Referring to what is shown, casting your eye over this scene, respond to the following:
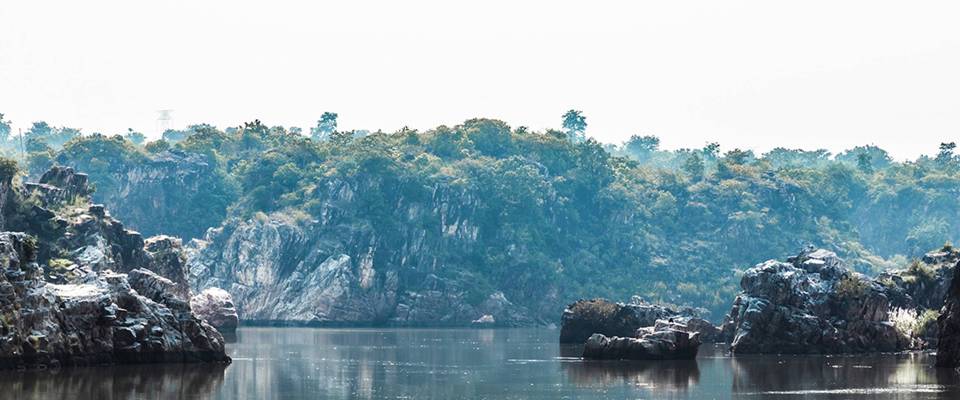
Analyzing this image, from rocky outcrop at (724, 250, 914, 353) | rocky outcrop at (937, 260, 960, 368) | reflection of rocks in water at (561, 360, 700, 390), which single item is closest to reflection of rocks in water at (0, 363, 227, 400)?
reflection of rocks in water at (561, 360, 700, 390)

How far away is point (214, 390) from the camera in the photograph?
286ft

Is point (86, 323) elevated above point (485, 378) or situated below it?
above

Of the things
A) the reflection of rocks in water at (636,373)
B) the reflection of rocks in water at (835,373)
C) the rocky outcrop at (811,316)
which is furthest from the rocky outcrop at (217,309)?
the reflection of rocks in water at (835,373)

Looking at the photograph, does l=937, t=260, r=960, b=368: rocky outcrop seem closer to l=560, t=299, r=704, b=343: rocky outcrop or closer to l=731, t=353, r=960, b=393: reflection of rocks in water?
l=731, t=353, r=960, b=393: reflection of rocks in water

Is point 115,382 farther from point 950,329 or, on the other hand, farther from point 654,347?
point 950,329

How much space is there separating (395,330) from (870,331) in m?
79.6

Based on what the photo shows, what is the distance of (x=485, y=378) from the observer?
102 meters

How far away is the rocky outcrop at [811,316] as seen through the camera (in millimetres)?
129500

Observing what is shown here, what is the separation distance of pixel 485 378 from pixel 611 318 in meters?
46.7

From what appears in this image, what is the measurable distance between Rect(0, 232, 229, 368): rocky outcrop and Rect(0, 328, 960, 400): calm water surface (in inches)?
81.9

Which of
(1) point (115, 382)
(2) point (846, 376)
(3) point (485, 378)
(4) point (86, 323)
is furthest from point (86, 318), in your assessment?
(2) point (846, 376)

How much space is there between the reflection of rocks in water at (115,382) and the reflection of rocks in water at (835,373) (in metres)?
30.2

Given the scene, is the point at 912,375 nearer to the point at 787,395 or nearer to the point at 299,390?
the point at 787,395

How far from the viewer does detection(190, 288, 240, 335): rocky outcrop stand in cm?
17038
